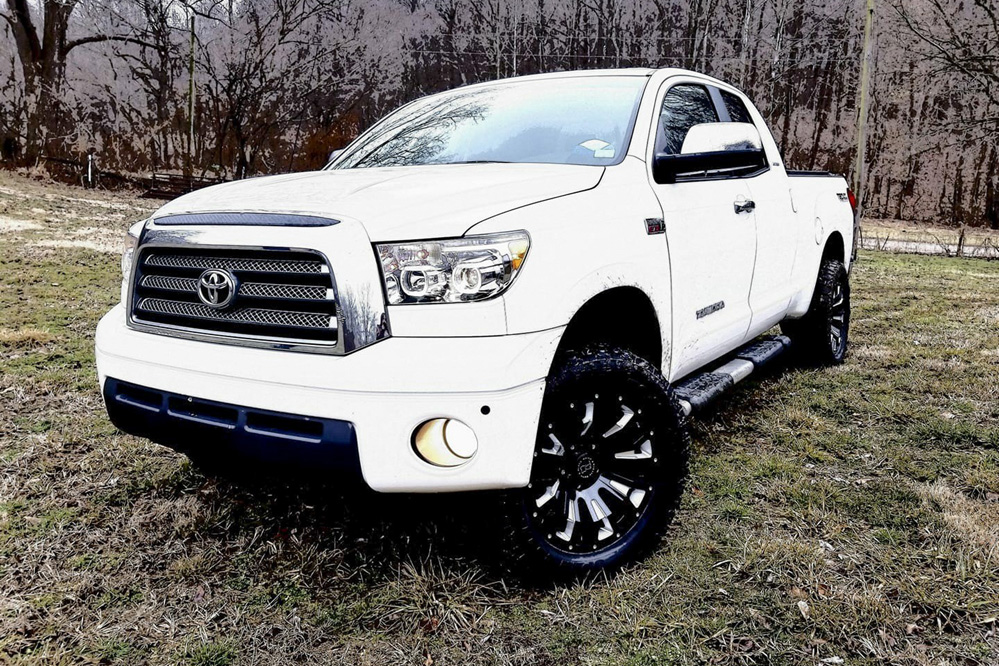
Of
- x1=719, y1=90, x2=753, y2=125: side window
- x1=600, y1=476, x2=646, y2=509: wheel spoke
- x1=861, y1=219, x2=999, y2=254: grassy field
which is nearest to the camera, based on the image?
x1=600, y1=476, x2=646, y2=509: wheel spoke

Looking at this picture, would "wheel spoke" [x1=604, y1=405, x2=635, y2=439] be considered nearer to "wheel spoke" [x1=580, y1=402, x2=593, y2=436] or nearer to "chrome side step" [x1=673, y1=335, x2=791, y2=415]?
"wheel spoke" [x1=580, y1=402, x2=593, y2=436]

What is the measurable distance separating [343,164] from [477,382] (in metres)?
2.01

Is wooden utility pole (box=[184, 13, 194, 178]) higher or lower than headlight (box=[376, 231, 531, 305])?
higher

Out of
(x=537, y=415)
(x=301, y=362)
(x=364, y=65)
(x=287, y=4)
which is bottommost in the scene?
(x=537, y=415)

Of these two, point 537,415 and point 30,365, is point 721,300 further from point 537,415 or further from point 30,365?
point 30,365

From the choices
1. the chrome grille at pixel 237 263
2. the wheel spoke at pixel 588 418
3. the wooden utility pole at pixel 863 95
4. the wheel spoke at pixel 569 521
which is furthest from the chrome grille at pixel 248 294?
the wooden utility pole at pixel 863 95

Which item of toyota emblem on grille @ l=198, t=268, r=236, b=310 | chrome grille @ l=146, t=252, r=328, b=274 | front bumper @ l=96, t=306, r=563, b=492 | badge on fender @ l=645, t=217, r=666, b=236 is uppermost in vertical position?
badge on fender @ l=645, t=217, r=666, b=236

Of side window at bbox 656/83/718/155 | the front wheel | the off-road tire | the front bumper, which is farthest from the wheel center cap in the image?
the off-road tire

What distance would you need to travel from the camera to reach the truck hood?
230cm

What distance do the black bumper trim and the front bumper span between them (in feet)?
0.05

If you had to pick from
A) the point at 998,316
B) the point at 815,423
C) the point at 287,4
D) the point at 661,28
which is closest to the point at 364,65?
the point at 287,4

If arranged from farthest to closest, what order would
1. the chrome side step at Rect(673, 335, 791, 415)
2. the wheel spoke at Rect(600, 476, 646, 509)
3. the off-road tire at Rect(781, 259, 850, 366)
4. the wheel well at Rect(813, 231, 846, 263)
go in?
the wheel well at Rect(813, 231, 846, 263) < the off-road tire at Rect(781, 259, 850, 366) < the chrome side step at Rect(673, 335, 791, 415) < the wheel spoke at Rect(600, 476, 646, 509)

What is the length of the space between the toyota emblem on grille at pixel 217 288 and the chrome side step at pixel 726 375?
1.76 m

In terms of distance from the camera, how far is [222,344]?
246 centimetres
